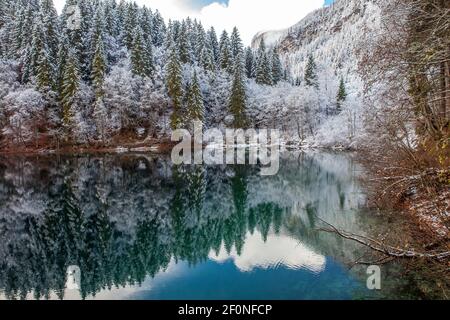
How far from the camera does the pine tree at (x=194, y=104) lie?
57875 mm

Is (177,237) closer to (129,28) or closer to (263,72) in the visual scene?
(129,28)

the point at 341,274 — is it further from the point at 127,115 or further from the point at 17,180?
the point at 127,115

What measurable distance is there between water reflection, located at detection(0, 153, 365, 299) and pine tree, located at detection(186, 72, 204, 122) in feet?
102

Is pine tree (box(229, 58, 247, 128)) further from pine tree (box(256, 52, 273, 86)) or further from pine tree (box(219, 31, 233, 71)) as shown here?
pine tree (box(256, 52, 273, 86))

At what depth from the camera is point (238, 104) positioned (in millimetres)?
61906

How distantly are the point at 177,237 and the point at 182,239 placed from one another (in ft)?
1.19

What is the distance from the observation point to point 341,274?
9.89 m

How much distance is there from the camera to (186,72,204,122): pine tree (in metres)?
57.9

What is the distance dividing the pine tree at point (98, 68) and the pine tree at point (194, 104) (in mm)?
13630

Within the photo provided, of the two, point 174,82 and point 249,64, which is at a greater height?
point 249,64

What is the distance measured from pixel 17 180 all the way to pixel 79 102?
3095 centimetres

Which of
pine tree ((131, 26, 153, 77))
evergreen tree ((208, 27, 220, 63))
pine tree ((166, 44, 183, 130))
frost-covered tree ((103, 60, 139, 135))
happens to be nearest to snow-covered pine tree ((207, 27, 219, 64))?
evergreen tree ((208, 27, 220, 63))

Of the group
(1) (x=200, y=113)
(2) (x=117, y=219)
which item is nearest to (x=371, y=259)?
(2) (x=117, y=219)

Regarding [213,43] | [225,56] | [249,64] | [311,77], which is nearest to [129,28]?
[225,56]
